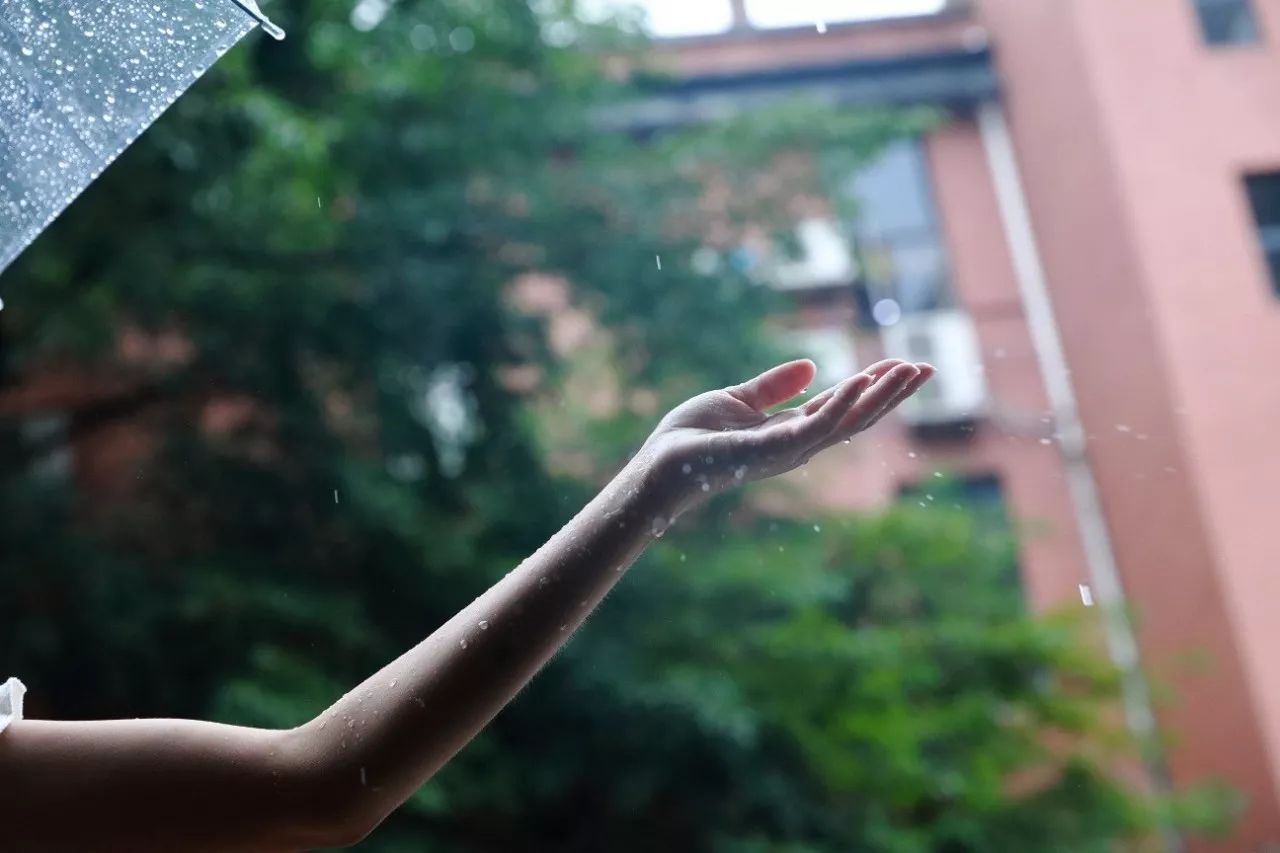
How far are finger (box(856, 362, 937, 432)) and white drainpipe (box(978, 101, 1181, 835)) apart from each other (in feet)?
10.5

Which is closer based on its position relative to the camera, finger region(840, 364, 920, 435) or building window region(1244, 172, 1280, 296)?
finger region(840, 364, 920, 435)

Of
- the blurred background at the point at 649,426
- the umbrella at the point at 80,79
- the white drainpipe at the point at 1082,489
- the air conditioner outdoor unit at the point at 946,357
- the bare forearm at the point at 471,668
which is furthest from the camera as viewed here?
the air conditioner outdoor unit at the point at 946,357

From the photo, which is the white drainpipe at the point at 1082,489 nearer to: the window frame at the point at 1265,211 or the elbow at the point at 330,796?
the window frame at the point at 1265,211

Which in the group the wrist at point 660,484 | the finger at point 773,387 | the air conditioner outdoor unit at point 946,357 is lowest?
the wrist at point 660,484

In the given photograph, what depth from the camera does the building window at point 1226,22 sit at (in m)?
3.57

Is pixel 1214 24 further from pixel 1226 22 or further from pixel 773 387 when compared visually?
pixel 773 387

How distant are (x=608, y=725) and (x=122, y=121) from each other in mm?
2397

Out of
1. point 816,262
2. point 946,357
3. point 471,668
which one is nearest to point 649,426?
point 816,262

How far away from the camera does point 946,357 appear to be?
4.34 meters

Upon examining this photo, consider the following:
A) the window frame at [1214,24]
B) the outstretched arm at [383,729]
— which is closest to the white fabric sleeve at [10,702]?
the outstretched arm at [383,729]

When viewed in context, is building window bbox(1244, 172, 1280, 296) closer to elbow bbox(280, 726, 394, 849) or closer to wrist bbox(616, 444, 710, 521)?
wrist bbox(616, 444, 710, 521)

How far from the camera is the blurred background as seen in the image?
9.73 ft

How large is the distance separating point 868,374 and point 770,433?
0.06 m

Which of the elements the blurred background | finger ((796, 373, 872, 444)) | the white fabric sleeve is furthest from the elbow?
the blurred background
